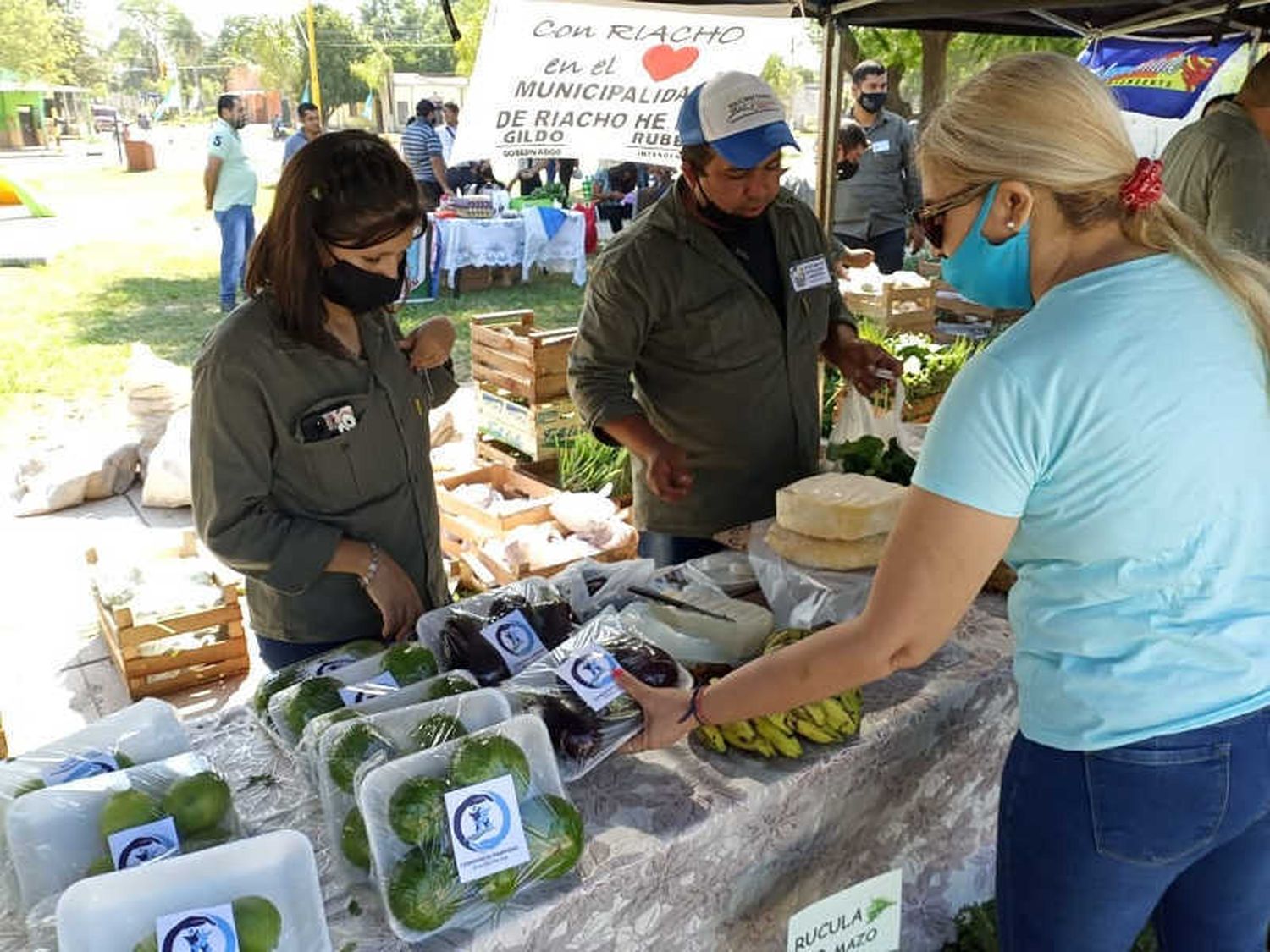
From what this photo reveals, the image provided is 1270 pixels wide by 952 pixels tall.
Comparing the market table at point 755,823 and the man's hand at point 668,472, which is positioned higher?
the man's hand at point 668,472

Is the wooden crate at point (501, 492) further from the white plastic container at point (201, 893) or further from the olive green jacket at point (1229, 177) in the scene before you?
the white plastic container at point (201, 893)

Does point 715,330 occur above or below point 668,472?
above

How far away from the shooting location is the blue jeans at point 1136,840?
1.38 meters

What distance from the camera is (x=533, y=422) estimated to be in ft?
17.0

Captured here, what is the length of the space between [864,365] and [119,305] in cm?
1086

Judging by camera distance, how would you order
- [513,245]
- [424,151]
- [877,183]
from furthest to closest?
1. [513,245]
2. [424,151]
3. [877,183]

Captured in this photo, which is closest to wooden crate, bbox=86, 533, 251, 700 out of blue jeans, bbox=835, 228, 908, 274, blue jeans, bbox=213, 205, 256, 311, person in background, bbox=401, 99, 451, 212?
blue jeans, bbox=835, 228, 908, 274

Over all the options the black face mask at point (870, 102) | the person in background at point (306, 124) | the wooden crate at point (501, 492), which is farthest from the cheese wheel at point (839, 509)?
the person in background at point (306, 124)

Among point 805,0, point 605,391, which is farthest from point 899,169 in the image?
point 605,391

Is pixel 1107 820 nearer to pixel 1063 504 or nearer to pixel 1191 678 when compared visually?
pixel 1191 678

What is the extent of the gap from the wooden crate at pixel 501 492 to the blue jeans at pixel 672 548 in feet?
4.39

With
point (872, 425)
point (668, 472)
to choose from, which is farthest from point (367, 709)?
point (872, 425)

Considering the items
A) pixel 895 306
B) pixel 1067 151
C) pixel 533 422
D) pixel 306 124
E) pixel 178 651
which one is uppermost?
pixel 306 124

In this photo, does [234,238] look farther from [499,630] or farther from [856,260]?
[499,630]
